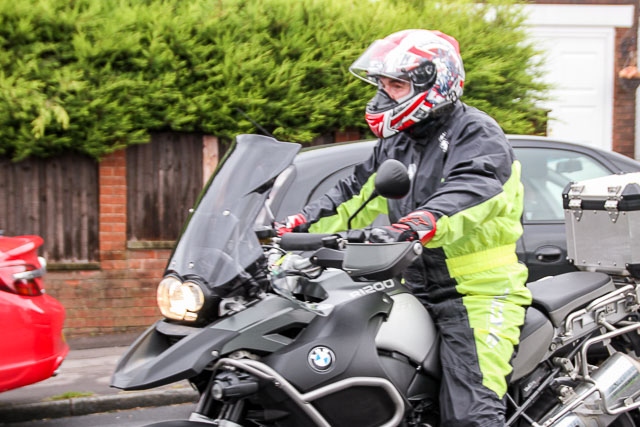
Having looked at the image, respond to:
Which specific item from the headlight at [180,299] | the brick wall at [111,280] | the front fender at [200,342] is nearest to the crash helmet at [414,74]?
the front fender at [200,342]

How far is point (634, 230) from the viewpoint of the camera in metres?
3.89

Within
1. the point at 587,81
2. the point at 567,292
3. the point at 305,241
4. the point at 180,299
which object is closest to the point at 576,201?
the point at 567,292

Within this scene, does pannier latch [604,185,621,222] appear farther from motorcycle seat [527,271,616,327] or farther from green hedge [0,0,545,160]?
green hedge [0,0,545,160]

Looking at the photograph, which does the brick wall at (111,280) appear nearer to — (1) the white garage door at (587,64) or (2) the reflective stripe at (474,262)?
(2) the reflective stripe at (474,262)

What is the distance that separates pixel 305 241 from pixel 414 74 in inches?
32.1

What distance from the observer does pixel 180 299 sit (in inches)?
113

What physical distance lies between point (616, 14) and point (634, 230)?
33.9 feet

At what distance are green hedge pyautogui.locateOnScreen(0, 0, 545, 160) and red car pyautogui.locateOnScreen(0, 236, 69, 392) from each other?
8.52 feet

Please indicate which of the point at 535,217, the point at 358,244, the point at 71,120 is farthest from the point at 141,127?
the point at 358,244

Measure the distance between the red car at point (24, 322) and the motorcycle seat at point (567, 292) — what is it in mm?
3048

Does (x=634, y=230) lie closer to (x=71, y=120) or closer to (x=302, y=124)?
(x=302, y=124)

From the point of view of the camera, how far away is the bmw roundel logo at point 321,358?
293cm

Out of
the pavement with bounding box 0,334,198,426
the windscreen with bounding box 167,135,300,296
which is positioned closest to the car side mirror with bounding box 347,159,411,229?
the windscreen with bounding box 167,135,300,296

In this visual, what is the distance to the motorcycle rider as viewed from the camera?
3.27 metres
